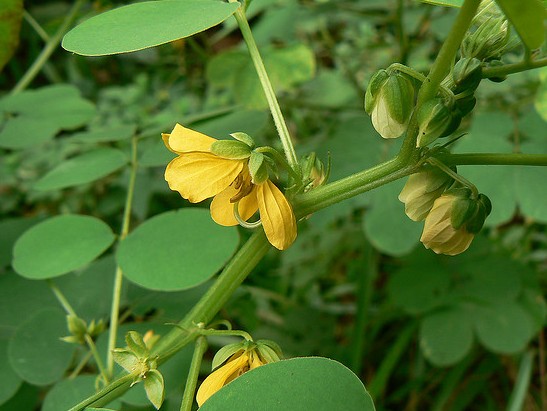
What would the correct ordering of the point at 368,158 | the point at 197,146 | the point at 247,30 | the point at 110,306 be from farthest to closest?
the point at 368,158, the point at 110,306, the point at 247,30, the point at 197,146

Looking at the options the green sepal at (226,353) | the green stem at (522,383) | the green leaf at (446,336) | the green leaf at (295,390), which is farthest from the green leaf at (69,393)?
the green stem at (522,383)

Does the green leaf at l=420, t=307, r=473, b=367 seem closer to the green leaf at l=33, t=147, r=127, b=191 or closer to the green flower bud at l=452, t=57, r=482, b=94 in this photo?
the green leaf at l=33, t=147, r=127, b=191

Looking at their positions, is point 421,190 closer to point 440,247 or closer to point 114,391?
point 440,247

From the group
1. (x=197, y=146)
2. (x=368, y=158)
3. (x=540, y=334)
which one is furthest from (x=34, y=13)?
(x=197, y=146)

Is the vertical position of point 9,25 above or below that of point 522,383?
above

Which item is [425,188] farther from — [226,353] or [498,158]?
[226,353]

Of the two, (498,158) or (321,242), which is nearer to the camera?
(498,158)

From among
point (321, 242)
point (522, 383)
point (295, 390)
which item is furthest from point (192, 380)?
point (321, 242)

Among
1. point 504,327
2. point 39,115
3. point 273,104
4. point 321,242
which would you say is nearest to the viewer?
point 273,104
